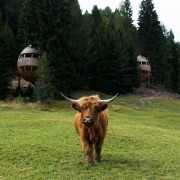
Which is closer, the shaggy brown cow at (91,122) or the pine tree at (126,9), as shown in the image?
the shaggy brown cow at (91,122)

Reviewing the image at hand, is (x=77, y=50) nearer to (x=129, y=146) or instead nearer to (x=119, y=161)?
(x=129, y=146)

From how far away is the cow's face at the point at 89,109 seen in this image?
10664mm

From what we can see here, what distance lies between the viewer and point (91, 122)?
10648 millimetres

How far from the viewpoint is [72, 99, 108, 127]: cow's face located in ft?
35.0

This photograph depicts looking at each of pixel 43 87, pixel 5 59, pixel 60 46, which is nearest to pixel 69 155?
pixel 43 87

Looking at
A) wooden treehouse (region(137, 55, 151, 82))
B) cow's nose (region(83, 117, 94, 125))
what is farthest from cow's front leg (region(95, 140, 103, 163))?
wooden treehouse (region(137, 55, 151, 82))

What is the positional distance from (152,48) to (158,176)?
199ft

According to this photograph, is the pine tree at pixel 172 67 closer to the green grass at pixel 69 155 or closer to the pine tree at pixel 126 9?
the pine tree at pixel 126 9

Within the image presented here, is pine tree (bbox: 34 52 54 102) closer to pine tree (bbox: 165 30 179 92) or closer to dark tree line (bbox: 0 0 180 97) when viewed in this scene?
dark tree line (bbox: 0 0 180 97)

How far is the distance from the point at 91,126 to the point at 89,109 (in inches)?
20.3

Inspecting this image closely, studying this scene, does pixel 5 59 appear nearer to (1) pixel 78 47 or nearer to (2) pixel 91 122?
(1) pixel 78 47

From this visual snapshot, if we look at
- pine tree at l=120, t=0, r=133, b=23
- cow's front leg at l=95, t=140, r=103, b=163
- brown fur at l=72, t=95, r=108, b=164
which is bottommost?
cow's front leg at l=95, t=140, r=103, b=163

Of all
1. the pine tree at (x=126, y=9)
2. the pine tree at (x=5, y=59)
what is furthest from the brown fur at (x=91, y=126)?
the pine tree at (x=126, y=9)

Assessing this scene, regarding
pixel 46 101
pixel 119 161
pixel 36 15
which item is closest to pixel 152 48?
pixel 36 15
